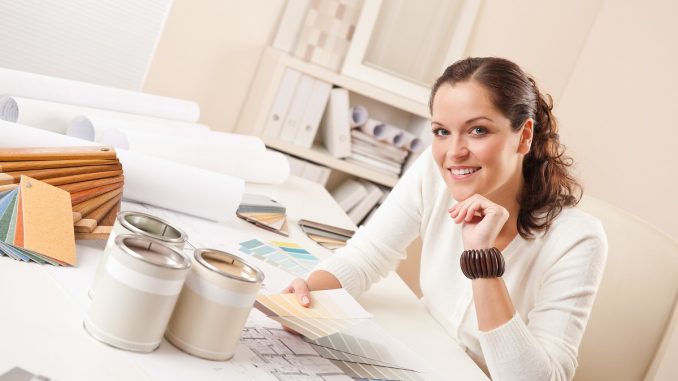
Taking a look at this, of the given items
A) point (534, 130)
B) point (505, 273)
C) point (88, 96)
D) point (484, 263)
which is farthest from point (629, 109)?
point (88, 96)

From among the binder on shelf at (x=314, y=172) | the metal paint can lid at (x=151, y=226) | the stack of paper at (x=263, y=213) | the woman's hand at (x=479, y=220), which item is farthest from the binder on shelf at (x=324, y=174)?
the metal paint can lid at (x=151, y=226)

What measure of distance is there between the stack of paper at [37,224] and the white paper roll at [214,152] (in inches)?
17.6

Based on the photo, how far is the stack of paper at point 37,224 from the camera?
953 millimetres

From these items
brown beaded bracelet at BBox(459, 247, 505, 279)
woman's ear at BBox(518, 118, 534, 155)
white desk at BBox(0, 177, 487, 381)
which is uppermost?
woman's ear at BBox(518, 118, 534, 155)

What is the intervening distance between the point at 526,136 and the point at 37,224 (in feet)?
3.25

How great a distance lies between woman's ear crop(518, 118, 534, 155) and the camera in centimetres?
149

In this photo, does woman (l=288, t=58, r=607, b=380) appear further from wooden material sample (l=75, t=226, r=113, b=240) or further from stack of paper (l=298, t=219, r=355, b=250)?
wooden material sample (l=75, t=226, r=113, b=240)

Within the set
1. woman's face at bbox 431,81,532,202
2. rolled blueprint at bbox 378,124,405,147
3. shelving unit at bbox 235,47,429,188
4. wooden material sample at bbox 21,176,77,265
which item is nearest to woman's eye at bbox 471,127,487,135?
woman's face at bbox 431,81,532,202

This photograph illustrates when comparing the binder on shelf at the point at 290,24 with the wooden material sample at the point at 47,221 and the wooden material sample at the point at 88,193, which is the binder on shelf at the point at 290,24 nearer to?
the wooden material sample at the point at 88,193

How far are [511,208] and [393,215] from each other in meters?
0.27

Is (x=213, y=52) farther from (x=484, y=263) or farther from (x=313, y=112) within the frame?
(x=484, y=263)

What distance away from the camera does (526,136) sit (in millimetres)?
1506

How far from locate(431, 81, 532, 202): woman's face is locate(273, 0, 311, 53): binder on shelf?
1.98 meters

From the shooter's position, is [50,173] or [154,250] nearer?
[154,250]
